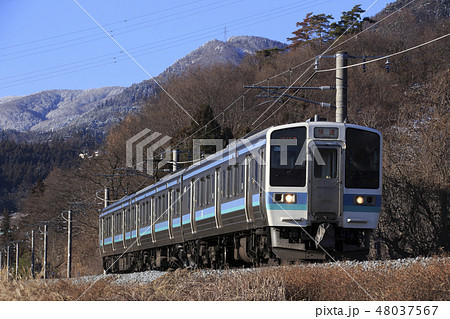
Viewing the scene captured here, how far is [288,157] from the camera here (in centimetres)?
1594

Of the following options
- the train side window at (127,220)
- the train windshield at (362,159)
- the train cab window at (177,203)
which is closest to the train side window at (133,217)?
the train side window at (127,220)

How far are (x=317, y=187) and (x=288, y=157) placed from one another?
843 mm

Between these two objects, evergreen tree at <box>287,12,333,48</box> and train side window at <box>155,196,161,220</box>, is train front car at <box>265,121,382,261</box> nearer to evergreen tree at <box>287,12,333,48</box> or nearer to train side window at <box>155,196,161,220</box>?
train side window at <box>155,196,161,220</box>

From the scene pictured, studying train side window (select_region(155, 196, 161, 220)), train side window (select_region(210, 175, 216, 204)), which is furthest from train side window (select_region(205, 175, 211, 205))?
train side window (select_region(155, 196, 161, 220))

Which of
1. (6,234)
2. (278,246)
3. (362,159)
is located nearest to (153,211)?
(278,246)

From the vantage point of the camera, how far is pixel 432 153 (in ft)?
69.3

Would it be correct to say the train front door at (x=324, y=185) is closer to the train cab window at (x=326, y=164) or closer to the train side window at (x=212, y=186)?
the train cab window at (x=326, y=164)

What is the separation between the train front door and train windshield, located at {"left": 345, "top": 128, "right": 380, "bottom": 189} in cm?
20

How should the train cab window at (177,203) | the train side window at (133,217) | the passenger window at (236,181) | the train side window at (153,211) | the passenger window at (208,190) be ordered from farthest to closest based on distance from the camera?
the train side window at (133,217) → the train side window at (153,211) → the train cab window at (177,203) → the passenger window at (208,190) → the passenger window at (236,181)

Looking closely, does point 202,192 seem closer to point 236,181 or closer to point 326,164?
point 236,181

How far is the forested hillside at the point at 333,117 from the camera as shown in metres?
21.6

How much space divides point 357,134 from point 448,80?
14.6 meters

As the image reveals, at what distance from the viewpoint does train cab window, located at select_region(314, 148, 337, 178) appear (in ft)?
52.1

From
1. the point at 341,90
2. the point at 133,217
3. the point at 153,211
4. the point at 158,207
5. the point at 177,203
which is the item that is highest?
the point at 341,90
